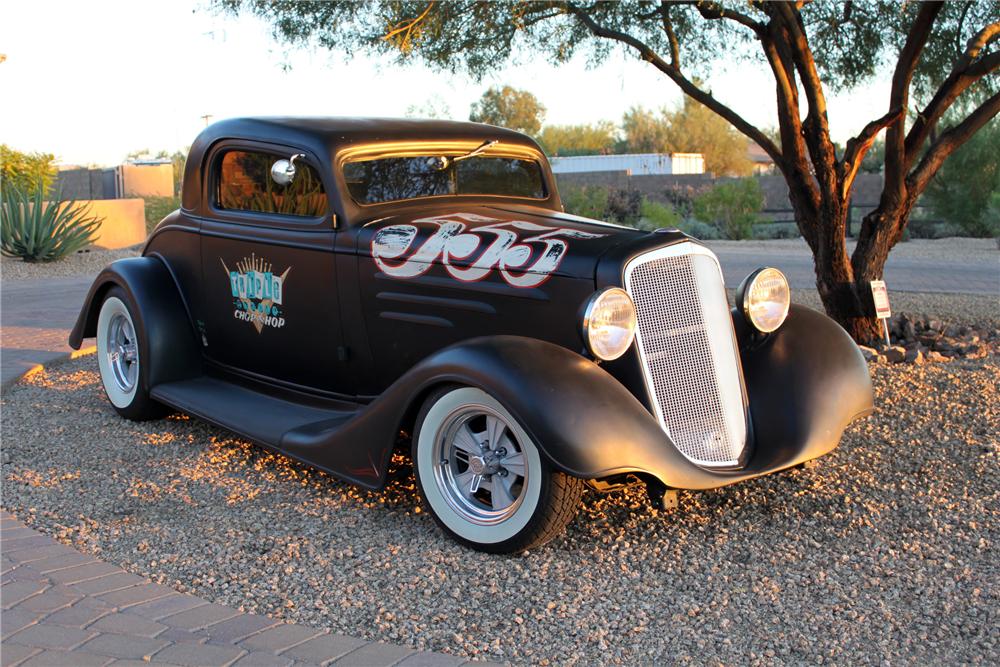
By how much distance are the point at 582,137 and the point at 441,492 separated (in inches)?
1706

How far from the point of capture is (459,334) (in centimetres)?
417

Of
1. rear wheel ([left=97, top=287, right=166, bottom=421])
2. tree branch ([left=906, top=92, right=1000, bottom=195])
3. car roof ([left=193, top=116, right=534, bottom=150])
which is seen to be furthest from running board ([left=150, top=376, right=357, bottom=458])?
tree branch ([left=906, top=92, right=1000, bottom=195])

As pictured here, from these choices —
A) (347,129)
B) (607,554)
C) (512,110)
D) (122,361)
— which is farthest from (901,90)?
Answer: (512,110)

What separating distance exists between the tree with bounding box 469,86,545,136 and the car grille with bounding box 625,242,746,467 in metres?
31.8

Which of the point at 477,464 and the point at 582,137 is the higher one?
the point at 582,137

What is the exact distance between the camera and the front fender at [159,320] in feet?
17.5

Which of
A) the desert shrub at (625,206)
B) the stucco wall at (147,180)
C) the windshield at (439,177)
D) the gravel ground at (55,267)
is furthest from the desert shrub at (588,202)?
the windshield at (439,177)

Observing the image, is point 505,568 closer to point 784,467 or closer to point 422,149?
point 784,467

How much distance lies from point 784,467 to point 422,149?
8.02 ft

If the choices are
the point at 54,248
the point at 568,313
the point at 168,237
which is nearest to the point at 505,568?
the point at 568,313

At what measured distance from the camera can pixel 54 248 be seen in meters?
14.8

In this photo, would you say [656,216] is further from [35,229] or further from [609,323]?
[609,323]

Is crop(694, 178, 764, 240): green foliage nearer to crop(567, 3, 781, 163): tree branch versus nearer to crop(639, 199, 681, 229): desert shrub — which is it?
crop(639, 199, 681, 229): desert shrub

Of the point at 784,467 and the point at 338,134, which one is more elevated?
the point at 338,134
